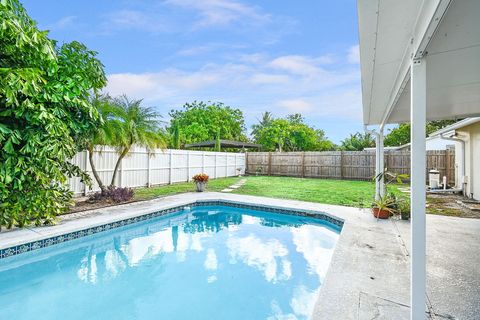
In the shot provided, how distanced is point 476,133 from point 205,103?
2728 cm

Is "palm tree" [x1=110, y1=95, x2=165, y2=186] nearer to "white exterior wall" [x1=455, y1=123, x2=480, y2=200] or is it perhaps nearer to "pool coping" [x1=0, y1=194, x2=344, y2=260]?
"pool coping" [x1=0, y1=194, x2=344, y2=260]


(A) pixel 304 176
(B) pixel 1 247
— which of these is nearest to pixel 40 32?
(B) pixel 1 247

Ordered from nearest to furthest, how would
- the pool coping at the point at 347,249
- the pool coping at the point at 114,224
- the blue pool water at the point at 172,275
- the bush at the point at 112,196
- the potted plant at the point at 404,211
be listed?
1. the pool coping at the point at 347,249
2. the blue pool water at the point at 172,275
3. the pool coping at the point at 114,224
4. the potted plant at the point at 404,211
5. the bush at the point at 112,196

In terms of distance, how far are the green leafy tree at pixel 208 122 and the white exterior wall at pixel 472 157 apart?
21197 millimetres

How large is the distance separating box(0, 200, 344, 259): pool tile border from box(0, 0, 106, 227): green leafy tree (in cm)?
58

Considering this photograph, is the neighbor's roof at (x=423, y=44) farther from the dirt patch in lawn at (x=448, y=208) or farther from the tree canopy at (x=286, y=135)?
the tree canopy at (x=286, y=135)

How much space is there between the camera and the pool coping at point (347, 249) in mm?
2449

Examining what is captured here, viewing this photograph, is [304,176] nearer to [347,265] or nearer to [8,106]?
[347,265]

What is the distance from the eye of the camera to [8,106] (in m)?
4.07

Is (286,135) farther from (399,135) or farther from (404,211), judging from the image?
(404,211)

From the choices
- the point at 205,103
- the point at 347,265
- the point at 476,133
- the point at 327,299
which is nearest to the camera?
the point at 327,299

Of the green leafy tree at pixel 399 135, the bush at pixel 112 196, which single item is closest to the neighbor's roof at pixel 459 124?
the bush at pixel 112 196

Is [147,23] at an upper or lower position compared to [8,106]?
upper

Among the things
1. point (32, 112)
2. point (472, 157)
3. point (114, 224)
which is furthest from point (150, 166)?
point (472, 157)
